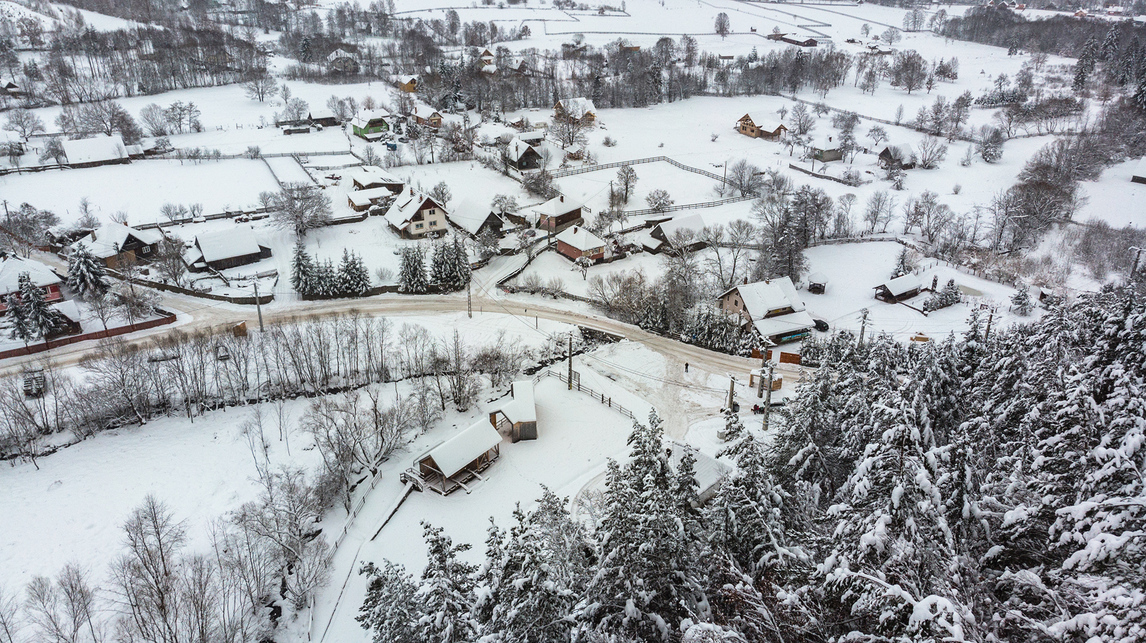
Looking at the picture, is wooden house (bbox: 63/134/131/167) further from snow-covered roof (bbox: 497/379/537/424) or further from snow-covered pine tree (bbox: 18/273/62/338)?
snow-covered roof (bbox: 497/379/537/424)

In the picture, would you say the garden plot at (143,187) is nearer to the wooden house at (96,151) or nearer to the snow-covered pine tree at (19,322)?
the wooden house at (96,151)

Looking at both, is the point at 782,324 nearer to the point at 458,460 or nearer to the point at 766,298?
the point at 766,298

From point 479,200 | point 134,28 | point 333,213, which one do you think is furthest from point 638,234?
point 134,28

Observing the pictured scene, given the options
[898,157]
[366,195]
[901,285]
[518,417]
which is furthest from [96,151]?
[898,157]

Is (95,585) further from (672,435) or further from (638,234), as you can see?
(638,234)

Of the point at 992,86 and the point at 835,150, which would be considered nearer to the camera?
the point at 835,150

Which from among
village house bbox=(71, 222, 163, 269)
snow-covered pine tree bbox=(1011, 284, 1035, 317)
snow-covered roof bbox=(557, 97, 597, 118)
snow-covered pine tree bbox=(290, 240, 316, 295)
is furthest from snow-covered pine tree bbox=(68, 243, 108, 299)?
snow-covered pine tree bbox=(1011, 284, 1035, 317)
